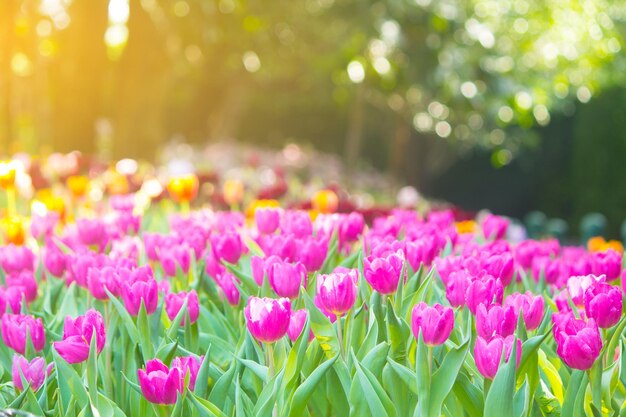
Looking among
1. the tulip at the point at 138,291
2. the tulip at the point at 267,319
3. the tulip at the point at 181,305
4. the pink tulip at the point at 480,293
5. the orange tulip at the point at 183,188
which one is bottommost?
the orange tulip at the point at 183,188

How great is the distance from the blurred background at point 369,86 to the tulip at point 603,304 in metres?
6.17

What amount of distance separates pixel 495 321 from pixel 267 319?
468 millimetres

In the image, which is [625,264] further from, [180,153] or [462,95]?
[180,153]

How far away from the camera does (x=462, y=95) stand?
8531 mm

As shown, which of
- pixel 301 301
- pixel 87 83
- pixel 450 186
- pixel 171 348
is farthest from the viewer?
pixel 450 186

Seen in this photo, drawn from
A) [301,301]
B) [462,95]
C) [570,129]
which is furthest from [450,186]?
[301,301]

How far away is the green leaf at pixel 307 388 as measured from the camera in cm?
195

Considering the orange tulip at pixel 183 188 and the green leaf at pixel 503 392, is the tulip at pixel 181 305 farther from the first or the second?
the orange tulip at pixel 183 188

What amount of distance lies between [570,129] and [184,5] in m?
7.38

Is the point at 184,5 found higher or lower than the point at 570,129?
higher

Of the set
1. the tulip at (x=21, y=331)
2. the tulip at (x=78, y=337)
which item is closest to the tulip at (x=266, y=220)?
the tulip at (x=21, y=331)

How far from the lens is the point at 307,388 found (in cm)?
196

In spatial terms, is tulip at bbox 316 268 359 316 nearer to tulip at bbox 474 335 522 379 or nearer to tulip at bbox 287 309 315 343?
tulip at bbox 287 309 315 343

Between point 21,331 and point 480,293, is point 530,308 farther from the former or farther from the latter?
point 21,331
